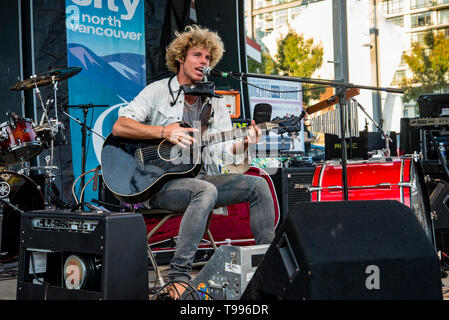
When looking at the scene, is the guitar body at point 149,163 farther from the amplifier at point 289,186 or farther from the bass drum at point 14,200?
the amplifier at point 289,186

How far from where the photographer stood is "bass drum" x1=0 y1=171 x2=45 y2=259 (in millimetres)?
3910

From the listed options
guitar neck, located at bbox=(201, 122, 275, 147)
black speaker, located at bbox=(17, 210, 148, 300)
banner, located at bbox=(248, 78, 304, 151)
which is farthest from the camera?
banner, located at bbox=(248, 78, 304, 151)

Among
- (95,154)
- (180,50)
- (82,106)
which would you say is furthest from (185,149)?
(95,154)

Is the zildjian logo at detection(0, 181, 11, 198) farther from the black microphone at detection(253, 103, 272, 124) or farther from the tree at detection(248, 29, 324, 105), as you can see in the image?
the tree at detection(248, 29, 324, 105)

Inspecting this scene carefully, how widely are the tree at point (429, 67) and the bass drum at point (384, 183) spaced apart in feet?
21.1

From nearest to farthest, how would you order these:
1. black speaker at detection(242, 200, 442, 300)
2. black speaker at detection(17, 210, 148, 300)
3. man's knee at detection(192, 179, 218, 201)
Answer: black speaker at detection(242, 200, 442, 300) < black speaker at detection(17, 210, 148, 300) < man's knee at detection(192, 179, 218, 201)

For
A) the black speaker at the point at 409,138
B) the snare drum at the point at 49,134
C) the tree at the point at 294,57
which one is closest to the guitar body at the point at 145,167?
the snare drum at the point at 49,134

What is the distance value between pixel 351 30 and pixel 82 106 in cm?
625

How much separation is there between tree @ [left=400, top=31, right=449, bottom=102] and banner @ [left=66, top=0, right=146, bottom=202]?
5.65 m

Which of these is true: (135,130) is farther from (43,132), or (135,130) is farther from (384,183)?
(43,132)

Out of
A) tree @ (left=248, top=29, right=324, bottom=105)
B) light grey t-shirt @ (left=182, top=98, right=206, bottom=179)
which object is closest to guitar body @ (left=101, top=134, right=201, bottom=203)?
light grey t-shirt @ (left=182, top=98, right=206, bottom=179)

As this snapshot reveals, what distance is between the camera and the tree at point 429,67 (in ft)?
30.8
